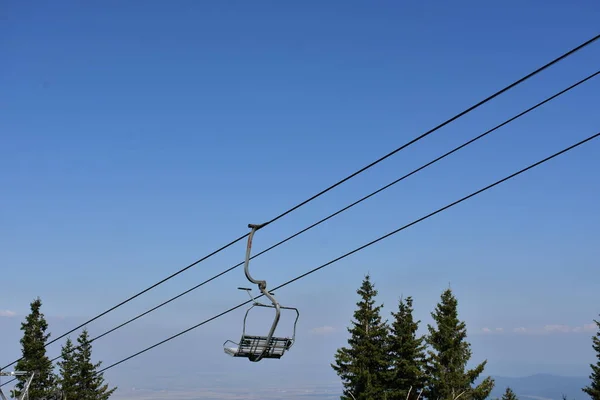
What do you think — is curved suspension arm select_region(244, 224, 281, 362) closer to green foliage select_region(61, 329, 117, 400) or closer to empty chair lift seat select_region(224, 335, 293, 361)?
empty chair lift seat select_region(224, 335, 293, 361)

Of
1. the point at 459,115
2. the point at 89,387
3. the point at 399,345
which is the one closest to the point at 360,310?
the point at 399,345

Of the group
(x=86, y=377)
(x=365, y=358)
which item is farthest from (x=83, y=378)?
(x=365, y=358)

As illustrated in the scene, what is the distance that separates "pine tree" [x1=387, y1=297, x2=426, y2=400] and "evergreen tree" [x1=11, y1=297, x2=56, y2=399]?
113ft

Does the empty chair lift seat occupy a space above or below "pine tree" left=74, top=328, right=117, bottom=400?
below

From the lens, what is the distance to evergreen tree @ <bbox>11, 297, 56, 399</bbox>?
2413 inches

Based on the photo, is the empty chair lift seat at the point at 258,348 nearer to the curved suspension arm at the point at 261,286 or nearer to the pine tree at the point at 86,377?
the curved suspension arm at the point at 261,286

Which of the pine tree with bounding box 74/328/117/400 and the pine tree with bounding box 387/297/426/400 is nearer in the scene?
the pine tree with bounding box 387/297/426/400

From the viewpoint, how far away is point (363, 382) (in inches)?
2109

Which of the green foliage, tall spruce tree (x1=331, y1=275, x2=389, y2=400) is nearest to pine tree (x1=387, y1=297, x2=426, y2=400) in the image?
tall spruce tree (x1=331, y1=275, x2=389, y2=400)

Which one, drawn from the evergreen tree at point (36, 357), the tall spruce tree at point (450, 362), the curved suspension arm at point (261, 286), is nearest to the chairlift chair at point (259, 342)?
the curved suspension arm at point (261, 286)

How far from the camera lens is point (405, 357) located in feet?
178

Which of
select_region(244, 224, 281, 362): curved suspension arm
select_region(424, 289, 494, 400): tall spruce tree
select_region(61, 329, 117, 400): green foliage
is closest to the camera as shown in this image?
select_region(244, 224, 281, 362): curved suspension arm

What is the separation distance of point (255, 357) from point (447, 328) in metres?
40.2

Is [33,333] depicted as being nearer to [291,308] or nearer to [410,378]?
[410,378]
